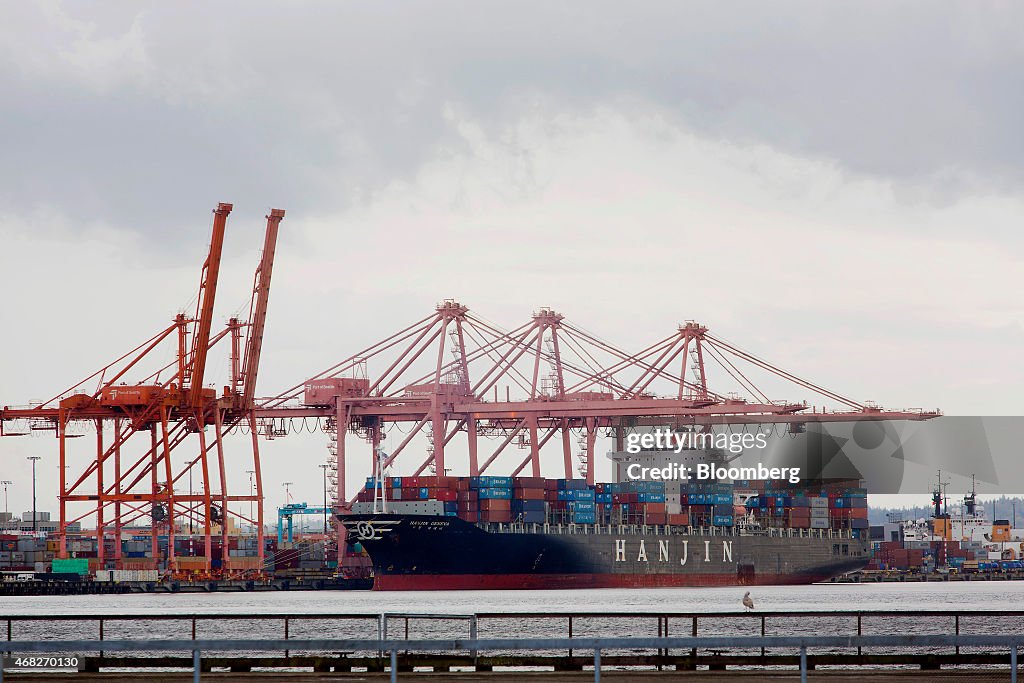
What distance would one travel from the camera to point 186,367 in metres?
89.9

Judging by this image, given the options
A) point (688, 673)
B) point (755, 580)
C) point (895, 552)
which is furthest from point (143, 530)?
point (688, 673)

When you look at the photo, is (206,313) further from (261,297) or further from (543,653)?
(543,653)

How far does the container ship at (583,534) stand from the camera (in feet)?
295

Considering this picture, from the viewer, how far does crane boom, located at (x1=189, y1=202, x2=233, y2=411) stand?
87500 mm

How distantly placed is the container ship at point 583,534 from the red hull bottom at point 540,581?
0.22ft

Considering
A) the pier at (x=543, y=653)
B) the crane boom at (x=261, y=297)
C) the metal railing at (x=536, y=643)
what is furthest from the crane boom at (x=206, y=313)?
the metal railing at (x=536, y=643)

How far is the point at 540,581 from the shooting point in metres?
93.9

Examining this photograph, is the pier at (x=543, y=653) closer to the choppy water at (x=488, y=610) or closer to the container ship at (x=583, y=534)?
the choppy water at (x=488, y=610)

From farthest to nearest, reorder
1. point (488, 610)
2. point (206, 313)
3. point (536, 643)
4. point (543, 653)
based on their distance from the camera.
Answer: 1. point (206, 313)
2. point (488, 610)
3. point (543, 653)
4. point (536, 643)

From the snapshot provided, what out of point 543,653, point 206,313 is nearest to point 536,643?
point 543,653

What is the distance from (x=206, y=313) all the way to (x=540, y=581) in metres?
25.5

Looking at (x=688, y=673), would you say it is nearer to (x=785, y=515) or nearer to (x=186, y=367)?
(x=186, y=367)

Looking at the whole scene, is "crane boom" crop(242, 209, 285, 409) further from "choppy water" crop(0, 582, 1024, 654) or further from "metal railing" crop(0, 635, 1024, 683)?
"metal railing" crop(0, 635, 1024, 683)

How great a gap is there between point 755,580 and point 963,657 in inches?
3338
